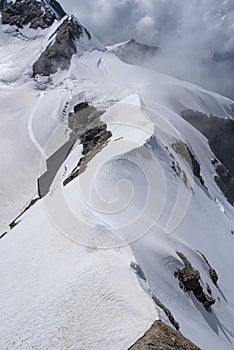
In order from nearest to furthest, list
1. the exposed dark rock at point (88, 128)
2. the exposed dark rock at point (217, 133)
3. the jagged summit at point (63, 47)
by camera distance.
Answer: the exposed dark rock at point (88, 128) → the exposed dark rock at point (217, 133) → the jagged summit at point (63, 47)

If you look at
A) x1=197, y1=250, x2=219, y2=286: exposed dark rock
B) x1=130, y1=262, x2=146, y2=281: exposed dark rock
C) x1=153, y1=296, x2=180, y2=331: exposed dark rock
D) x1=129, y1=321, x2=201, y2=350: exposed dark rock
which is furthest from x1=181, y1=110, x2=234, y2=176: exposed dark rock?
x1=129, y1=321, x2=201, y2=350: exposed dark rock

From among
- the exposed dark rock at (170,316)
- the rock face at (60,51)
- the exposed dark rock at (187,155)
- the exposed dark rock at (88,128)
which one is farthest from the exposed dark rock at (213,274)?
the rock face at (60,51)

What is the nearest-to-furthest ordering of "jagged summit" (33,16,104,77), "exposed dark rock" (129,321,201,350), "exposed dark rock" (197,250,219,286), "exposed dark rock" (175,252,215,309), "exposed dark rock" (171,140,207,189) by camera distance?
"exposed dark rock" (129,321,201,350) → "exposed dark rock" (175,252,215,309) → "exposed dark rock" (197,250,219,286) → "exposed dark rock" (171,140,207,189) → "jagged summit" (33,16,104,77)

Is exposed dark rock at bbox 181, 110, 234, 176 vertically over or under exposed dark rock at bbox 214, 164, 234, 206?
over

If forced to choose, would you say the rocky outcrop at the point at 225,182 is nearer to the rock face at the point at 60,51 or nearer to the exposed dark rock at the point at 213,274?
the exposed dark rock at the point at 213,274

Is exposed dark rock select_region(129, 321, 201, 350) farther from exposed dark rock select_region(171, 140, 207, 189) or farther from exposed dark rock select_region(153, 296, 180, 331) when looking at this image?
exposed dark rock select_region(171, 140, 207, 189)

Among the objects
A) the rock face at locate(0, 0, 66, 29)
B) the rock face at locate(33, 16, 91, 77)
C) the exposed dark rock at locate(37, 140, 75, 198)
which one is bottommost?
the exposed dark rock at locate(37, 140, 75, 198)

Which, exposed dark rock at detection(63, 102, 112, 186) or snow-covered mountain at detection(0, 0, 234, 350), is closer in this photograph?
snow-covered mountain at detection(0, 0, 234, 350)
